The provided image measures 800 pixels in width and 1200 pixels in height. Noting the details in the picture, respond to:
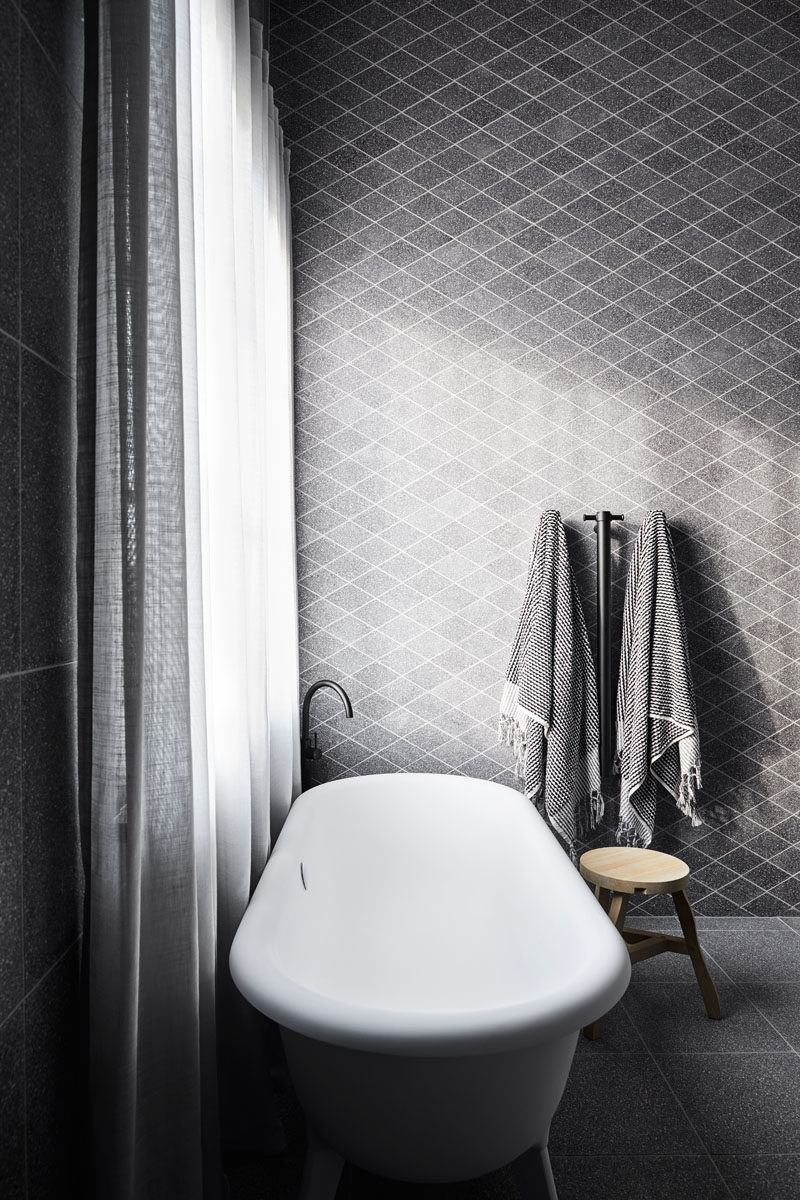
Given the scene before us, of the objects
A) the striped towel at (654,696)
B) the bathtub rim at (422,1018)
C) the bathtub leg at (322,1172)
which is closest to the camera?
the bathtub rim at (422,1018)

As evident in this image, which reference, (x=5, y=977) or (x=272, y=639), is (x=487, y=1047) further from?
(x=272, y=639)

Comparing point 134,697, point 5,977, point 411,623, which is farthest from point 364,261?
point 5,977

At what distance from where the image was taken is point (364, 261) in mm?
2732

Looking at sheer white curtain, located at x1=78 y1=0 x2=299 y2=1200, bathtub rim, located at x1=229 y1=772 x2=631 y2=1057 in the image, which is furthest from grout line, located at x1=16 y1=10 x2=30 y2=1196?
bathtub rim, located at x1=229 y1=772 x2=631 y2=1057

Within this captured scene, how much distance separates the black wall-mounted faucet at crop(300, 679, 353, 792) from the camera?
2.58m

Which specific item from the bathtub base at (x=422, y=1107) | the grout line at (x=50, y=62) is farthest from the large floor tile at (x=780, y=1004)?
the grout line at (x=50, y=62)

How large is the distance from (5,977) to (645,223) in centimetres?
286

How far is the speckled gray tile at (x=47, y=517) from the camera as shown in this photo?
0.99 m

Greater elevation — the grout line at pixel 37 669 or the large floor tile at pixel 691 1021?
the grout line at pixel 37 669

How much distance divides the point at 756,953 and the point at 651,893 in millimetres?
707

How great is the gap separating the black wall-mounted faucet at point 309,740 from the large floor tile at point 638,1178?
1.29 metres

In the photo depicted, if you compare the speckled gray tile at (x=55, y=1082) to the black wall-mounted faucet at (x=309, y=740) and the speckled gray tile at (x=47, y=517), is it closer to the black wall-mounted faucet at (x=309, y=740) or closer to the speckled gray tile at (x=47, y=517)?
the speckled gray tile at (x=47, y=517)

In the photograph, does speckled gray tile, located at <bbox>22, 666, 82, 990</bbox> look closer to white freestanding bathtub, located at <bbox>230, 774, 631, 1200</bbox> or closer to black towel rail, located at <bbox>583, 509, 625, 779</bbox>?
white freestanding bathtub, located at <bbox>230, 774, 631, 1200</bbox>

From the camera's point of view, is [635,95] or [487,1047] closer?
[487,1047]
